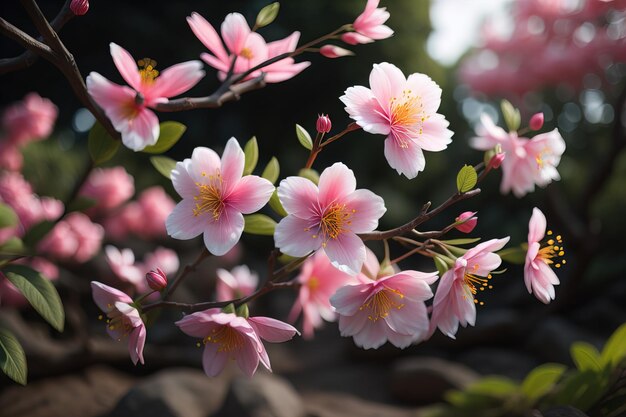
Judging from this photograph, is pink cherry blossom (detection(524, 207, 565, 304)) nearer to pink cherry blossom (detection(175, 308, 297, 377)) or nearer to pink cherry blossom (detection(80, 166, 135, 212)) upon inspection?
pink cherry blossom (detection(175, 308, 297, 377))

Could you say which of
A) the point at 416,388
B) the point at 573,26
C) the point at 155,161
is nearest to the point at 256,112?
the point at 573,26

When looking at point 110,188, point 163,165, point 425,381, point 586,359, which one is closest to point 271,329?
point 163,165

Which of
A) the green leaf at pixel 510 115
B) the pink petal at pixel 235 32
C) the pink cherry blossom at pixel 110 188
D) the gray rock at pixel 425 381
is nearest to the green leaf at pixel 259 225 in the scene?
the pink petal at pixel 235 32

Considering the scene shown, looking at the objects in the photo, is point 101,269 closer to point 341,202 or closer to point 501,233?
point 341,202

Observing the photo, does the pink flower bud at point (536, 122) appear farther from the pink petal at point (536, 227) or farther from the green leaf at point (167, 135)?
the green leaf at point (167, 135)

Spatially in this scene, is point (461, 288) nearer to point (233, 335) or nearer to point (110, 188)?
point (233, 335)
